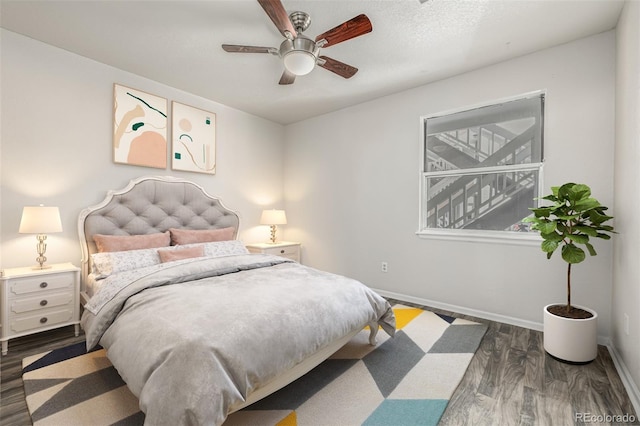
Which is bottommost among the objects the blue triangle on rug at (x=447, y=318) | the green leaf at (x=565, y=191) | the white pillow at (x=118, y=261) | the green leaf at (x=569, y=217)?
the blue triangle on rug at (x=447, y=318)

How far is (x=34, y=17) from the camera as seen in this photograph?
2.38 meters

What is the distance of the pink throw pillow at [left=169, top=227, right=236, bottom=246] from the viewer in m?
3.37

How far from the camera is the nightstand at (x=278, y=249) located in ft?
13.6

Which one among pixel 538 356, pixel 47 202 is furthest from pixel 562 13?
pixel 47 202

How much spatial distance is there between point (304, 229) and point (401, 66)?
106 inches

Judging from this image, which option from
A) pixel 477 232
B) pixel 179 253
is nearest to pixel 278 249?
pixel 179 253

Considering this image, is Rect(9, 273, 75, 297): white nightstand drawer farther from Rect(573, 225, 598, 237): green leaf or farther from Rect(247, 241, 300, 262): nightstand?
Rect(573, 225, 598, 237): green leaf

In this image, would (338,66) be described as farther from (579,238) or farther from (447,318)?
(447,318)

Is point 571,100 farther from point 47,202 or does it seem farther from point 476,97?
point 47,202

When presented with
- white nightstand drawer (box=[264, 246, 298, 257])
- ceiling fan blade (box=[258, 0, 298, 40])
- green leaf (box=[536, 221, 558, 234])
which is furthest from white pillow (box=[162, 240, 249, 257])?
green leaf (box=[536, 221, 558, 234])

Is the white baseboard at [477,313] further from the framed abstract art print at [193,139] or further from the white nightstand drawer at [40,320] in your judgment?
the white nightstand drawer at [40,320]

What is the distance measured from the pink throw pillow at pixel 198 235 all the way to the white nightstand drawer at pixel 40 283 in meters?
0.98

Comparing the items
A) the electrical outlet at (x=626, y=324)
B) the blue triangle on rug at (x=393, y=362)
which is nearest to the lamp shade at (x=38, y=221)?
the blue triangle on rug at (x=393, y=362)
